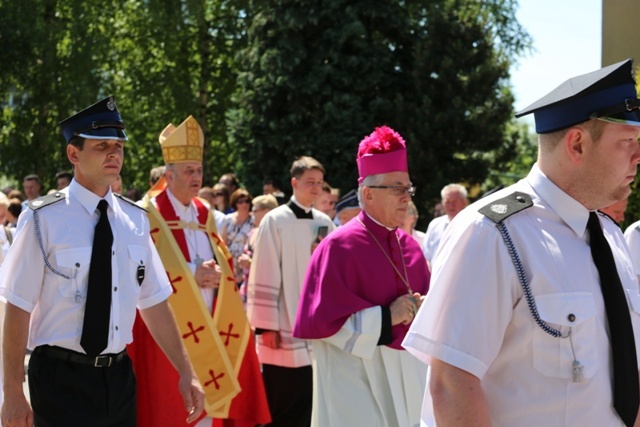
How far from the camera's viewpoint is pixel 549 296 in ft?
9.54

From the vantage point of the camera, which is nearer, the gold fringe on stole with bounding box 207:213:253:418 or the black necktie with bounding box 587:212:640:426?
the black necktie with bounding box 587:212:640:426

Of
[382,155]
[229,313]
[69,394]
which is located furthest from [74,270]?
[229,313]

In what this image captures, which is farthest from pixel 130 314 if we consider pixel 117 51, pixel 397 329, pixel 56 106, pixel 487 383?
pixel 117 51

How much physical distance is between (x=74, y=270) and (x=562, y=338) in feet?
9.14

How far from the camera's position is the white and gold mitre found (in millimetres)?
7844

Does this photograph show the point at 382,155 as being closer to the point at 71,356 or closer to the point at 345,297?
the point at 345,297

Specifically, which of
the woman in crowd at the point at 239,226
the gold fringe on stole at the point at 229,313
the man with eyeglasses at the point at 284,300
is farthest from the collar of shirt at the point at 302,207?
the woman in crowd at the point at 239,226

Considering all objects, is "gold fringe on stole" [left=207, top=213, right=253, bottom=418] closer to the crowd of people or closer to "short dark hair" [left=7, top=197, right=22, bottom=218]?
the crowd of people

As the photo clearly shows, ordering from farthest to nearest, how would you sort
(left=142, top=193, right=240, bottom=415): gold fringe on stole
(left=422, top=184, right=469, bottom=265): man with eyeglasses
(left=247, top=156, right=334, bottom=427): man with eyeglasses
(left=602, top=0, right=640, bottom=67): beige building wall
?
(left=602, top=0, right=640, bottom=67): beige building wall
(left=422, top=184, right=469, bottom=265): man with eyeglasses
(left=247, top=156, right=334, bottom=427): man with eyeglasses
(left=142, top=193, right=240, bottom=415): gold fringe on stole

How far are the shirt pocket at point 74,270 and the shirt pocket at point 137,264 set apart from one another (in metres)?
0.28

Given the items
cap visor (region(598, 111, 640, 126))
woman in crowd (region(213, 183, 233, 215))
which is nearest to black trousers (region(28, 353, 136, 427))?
cap visor (region(598, 111, 640, 126))

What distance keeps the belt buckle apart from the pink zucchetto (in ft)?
6.35

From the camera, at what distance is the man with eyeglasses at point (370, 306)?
19.0 feet

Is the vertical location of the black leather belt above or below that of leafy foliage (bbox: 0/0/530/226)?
below
